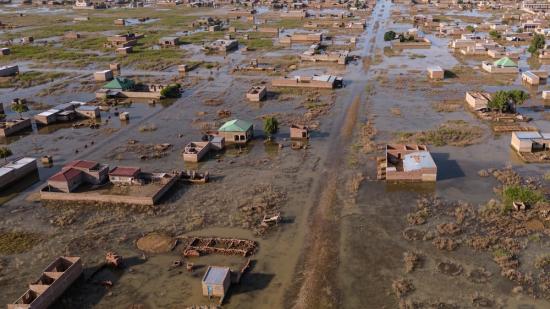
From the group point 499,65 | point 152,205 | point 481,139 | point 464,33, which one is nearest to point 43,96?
point 152,205

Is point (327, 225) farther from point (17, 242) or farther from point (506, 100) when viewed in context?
point (506, 100)

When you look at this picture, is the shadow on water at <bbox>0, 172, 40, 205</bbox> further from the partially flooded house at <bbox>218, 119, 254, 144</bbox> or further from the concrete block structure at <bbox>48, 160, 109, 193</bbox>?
the partially flooded house at <bbox>218, 119, 254, 144</bbox>

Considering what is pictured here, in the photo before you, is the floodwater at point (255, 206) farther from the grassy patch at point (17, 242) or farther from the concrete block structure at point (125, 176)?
the concrete block structure at point (125, 176)

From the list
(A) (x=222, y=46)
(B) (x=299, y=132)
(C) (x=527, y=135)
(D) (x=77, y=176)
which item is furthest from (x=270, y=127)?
(A) (x=222, y=46)

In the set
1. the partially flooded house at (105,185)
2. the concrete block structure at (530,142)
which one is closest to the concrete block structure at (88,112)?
the partially flooded house at (105,185)

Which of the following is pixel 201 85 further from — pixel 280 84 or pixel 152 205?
pixel 152 205

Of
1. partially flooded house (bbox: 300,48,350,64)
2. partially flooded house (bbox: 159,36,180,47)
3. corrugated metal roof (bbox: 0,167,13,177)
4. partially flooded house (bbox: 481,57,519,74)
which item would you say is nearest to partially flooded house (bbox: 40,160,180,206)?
corrugated metal roof (bbox: 0,167,13,177)

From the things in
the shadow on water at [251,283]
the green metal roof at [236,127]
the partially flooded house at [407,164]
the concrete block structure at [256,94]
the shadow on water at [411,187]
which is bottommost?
the shadow on water at [251,283]
